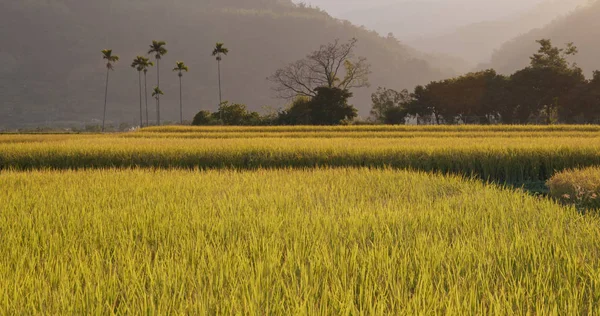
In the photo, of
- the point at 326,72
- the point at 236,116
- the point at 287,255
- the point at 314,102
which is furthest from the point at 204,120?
the point at 287,255

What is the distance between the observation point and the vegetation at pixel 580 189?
21.7 ft

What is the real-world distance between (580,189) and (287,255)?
19.7ft

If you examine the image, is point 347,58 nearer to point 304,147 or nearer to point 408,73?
point 304,147

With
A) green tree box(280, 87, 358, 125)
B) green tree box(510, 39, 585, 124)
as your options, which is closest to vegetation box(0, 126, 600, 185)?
green tree box(280, 87, 358, 125)

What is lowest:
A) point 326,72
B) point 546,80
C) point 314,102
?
point 314,102

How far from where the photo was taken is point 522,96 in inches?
1855

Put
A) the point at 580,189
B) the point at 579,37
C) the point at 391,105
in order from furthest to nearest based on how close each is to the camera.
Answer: the point at 579,37
the point at 391,105
the point at 580,189

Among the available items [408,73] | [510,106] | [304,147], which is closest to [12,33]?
[408,73]

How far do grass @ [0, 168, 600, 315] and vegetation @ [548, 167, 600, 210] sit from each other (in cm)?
199

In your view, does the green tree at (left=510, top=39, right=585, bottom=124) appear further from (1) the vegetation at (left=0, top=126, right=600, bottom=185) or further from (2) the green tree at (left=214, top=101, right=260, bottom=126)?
(1) the vegetation at (left=0, top=126, right=600, bottom=185)

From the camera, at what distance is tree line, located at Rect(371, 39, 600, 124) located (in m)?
45.4

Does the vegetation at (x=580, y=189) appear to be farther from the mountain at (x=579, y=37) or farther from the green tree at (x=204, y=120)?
the mountain at (x=579, y=37)

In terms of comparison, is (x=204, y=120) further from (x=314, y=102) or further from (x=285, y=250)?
(x=285, y=250)

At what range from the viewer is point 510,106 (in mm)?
49656
